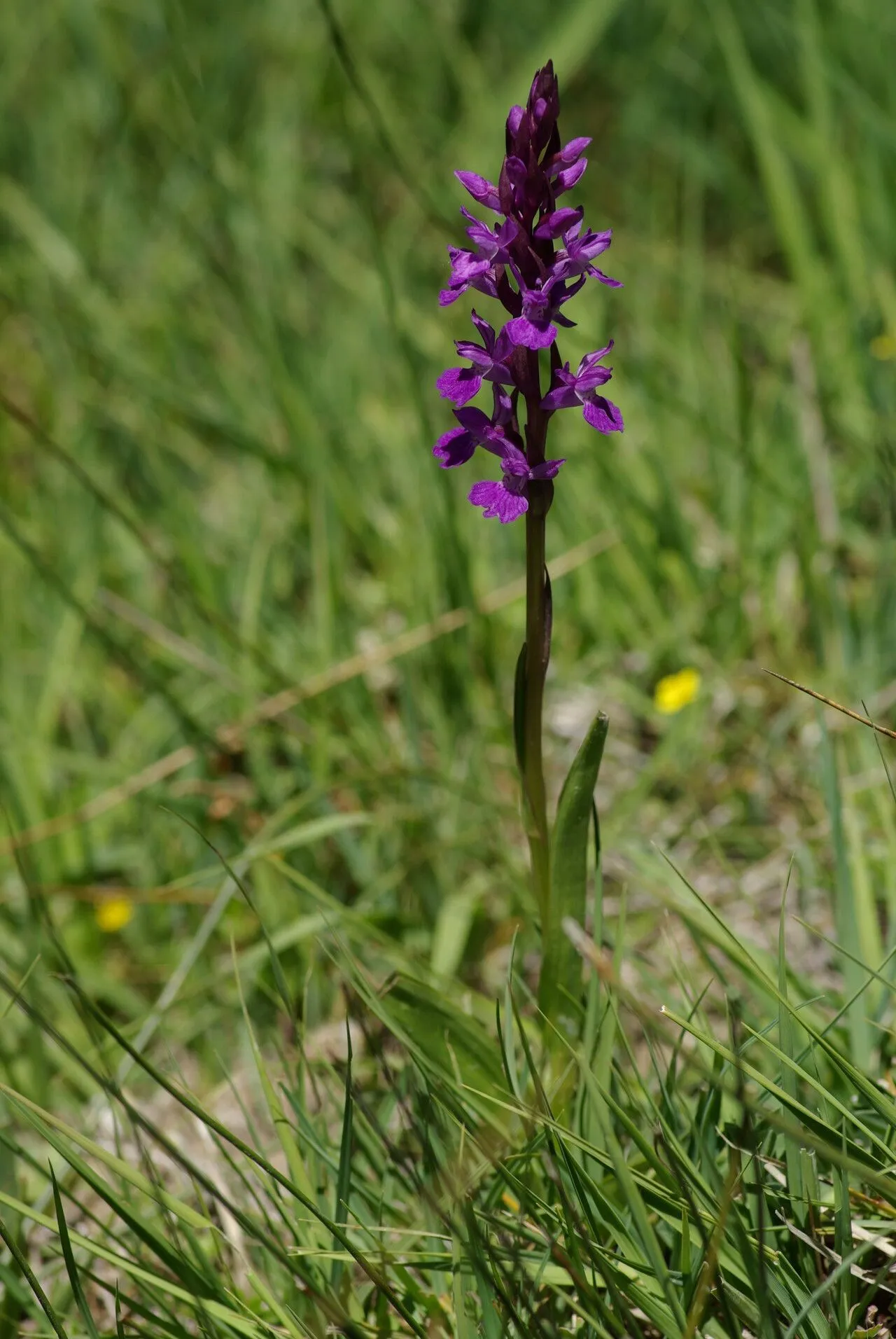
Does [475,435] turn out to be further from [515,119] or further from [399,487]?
[399,487]

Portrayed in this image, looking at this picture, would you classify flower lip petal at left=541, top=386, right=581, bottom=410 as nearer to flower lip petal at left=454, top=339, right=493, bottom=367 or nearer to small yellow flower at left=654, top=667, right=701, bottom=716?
flower lip petal at left=454, top=339, right=493, bottom=367

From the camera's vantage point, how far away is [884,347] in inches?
125

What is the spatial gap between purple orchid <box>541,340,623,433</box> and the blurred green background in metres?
0.73

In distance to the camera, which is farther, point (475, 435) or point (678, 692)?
point (678, 692)

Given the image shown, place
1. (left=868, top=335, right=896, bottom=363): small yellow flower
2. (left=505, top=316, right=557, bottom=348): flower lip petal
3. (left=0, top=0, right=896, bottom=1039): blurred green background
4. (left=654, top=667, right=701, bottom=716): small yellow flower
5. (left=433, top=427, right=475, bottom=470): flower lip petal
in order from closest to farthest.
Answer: (left=505, top=316, right=557, bottom=348): flower lip petal → (left=433, top=427, right=475, bottom=470): flower lip petal → (left=0, top=0, right=896, bottom=1039): blurred green background → (left=654, top=667, right=701, bottom=716): small yellow flower → (left=868, top=335, right=896, bottom=363): small yellow flower

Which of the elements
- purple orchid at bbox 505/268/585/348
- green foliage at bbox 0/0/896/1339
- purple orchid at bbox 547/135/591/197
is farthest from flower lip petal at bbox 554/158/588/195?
green foliage at bbox 0/0/896/1339

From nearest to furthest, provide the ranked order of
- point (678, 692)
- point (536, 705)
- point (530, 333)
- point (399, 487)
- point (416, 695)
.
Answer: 1. point (530, 333)
2. point (536, 705)
3. point (678, 692)
4. point (416, 695)
5. point (399, 487)

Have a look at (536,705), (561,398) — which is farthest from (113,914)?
(561,398)

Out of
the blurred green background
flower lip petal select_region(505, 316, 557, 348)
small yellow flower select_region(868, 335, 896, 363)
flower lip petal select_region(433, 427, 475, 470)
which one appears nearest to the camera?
flower lip petal select_region(505, 316, 557, 348)

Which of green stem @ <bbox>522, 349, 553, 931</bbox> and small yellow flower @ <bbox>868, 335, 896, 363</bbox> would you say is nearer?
green stem @ <bbox>522, 349, 553, 931</bbox>

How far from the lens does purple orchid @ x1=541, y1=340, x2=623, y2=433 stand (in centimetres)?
138

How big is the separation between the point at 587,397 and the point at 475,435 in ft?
0.46

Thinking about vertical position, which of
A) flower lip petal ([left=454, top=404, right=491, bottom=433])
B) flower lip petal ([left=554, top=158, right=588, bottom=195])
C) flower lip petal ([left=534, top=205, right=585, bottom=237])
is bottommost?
flower lip petal ([left=454, top=404, right=491, bottom=433])

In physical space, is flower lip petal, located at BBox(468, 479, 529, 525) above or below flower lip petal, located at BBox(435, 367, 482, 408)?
below
